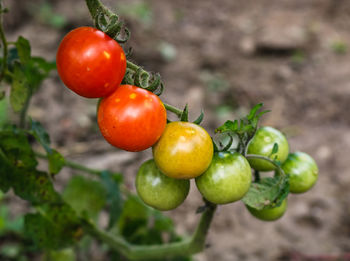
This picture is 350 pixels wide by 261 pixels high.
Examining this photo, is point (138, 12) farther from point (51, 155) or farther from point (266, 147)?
point (266, 147)

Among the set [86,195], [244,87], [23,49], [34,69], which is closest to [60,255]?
[86,195]

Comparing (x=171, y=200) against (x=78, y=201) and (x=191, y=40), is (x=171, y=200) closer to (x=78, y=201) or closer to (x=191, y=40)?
(x=78, y=201)

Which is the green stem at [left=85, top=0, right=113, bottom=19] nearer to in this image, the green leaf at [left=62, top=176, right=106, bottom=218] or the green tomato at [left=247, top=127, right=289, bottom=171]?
the green tomato at [left=247, top=127, right=289, bottom=171]

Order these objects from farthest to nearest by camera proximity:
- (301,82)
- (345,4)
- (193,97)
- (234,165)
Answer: (345,4) < (301,82) < (193,97) < (234,165)

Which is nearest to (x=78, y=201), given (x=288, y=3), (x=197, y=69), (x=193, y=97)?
(x=193, y=97)

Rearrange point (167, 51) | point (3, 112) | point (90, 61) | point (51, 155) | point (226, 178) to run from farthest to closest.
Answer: point (167, 51)
point (3, 112)
point (51, 155)
point (226, 178)
point (90, 61)

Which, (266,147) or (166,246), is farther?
(166,246)
